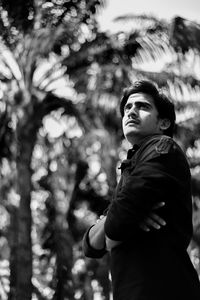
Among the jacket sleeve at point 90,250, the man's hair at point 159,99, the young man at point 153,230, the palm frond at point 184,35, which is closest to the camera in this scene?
the young man at point 153,230

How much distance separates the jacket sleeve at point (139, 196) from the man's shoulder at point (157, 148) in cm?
4

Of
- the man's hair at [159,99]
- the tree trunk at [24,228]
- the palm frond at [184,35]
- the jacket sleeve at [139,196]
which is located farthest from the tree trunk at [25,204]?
the jacket sleeve at [139,196]

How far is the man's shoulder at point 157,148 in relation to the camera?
1835mm

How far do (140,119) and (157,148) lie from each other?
29 centimetres

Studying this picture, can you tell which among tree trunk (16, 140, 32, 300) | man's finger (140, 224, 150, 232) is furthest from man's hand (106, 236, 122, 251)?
tree trunk (16, 140, 32, 300)

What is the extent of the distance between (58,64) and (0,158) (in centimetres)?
257

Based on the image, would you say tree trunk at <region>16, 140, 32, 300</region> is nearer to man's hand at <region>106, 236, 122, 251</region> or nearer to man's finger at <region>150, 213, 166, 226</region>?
man's hand at <region>106, 236, 122, 251</region>

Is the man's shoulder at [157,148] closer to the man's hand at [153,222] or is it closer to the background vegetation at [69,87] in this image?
the man's hand at [153,222]

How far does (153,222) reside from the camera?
1.74 metres

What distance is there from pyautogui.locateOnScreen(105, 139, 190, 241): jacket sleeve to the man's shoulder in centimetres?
4

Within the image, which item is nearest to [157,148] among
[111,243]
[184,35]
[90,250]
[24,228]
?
[111,243]

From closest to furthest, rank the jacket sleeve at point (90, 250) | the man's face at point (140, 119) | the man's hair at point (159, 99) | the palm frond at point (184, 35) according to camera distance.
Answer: the jacket sleeve at point (90, 250)
the man's face at point (140, 119)
the man's hair at point (159, 99)
the palm frond at point (184, 35)

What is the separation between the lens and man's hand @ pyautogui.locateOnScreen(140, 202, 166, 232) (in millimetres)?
1739

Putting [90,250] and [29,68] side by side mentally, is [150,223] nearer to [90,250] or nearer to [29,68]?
[90,250]
